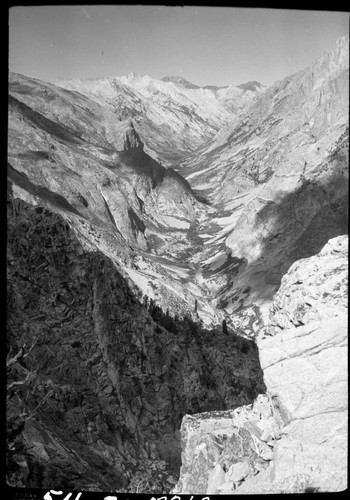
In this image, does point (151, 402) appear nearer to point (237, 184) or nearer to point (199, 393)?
point (199, 393)

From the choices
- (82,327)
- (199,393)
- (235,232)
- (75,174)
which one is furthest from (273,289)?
(75,174)

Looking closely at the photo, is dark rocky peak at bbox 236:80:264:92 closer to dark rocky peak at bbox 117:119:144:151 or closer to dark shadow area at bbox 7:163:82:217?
dark rocky peak at bbox 117:119:144:151

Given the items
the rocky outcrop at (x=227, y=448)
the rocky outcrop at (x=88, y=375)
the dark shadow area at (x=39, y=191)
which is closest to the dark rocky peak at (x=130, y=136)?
the dark shadow area at (x=39, y=191)

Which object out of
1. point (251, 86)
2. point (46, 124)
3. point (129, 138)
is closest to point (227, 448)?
point (251, 86)

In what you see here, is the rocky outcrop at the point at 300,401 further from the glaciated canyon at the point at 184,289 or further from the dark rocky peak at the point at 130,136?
the dark rocky peak at the point at 130,136

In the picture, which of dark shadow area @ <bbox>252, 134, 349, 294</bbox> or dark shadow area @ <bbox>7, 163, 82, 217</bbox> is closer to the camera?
dark shadow area @ <bbox>252, 134, 349, 294</bbox>

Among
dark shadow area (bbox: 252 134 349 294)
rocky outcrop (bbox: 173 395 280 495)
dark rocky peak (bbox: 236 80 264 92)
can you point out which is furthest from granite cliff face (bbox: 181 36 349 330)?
rocky outcrop (bbox: 173 395 280 495)
